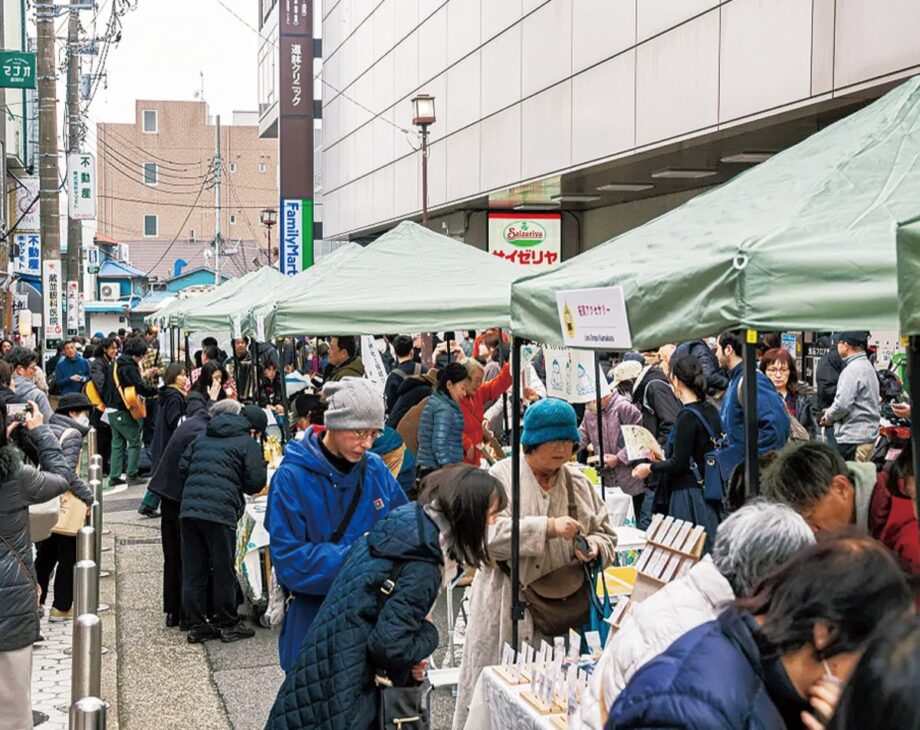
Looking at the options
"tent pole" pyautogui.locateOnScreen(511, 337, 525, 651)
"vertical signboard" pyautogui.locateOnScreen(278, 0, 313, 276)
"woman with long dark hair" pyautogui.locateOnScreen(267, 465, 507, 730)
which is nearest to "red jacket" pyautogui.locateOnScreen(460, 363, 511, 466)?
"tent pole" pyautogui.locateOnScreen(511, 337, 525, 651)

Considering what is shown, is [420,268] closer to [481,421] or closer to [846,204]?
[481,421]

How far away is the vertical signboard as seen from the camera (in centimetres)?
3653

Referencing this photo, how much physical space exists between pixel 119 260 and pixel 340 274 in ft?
239

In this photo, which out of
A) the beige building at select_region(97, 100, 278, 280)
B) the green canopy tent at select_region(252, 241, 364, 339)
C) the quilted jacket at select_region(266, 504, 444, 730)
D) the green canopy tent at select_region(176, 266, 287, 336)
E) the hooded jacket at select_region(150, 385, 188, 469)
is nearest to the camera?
the quilted jacket at select_region(266, 504, 444, 730)

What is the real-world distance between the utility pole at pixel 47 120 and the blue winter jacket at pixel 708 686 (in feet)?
66.0

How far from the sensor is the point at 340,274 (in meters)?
9.90

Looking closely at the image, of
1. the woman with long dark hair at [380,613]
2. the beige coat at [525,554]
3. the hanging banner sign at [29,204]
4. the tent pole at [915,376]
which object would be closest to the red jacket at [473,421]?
the beige coat at [525,554]

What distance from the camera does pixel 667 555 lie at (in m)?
4.03

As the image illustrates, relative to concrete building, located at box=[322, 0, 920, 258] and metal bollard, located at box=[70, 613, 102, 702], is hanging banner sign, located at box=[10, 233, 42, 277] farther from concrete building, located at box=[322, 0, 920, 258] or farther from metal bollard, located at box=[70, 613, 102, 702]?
metal bollard, located at box=[70, 613, 102, 702]

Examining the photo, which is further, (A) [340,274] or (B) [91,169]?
(B) [91,169]

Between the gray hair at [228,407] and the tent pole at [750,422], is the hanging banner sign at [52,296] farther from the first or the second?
the tent pole at [750,422]

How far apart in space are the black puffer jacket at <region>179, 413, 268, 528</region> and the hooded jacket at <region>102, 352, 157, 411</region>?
25.3 ft

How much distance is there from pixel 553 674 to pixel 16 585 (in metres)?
2.74

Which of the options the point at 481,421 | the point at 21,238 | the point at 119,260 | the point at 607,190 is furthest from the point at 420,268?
the point at 119,260
